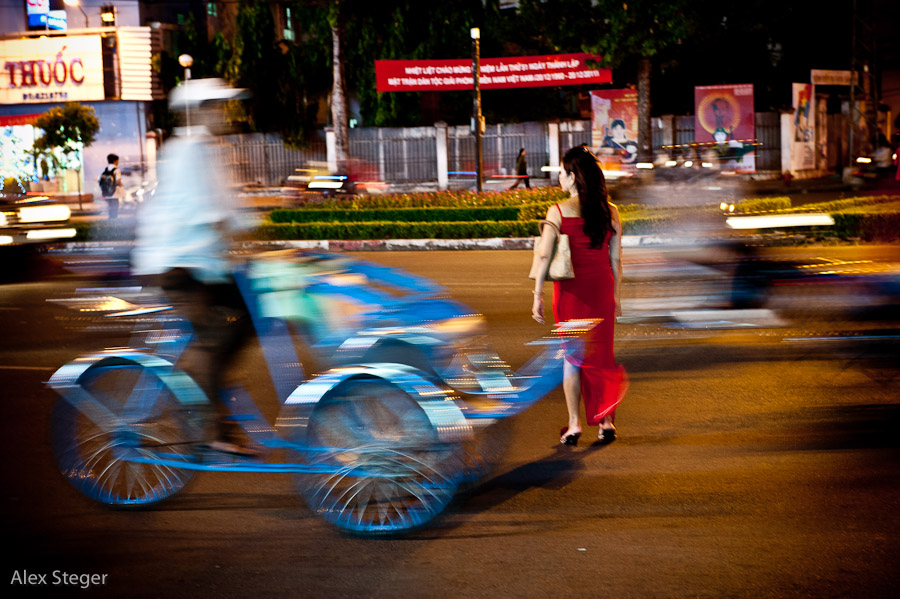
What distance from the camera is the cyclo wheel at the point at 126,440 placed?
4.84 m

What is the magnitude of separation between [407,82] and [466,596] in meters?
30.8

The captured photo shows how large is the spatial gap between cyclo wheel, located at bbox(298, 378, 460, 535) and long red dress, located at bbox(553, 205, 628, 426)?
4.89ft

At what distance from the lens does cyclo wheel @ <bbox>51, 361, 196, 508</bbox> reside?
4.84 m

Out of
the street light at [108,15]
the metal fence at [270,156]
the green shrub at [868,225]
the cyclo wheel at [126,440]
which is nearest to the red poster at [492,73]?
the metal fence at [270,156]

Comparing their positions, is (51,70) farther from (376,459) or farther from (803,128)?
(376,459)

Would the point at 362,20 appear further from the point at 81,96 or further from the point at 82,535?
the point at 82,535

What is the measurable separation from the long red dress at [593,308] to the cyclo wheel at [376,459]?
1.49 meters

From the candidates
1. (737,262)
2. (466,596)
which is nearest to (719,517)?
(466,596)

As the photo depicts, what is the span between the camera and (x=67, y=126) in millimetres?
34562

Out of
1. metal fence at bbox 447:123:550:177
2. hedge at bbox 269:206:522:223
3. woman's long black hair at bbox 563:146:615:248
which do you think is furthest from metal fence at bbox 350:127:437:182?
woman's long black hair at bbox 563:146:615:248

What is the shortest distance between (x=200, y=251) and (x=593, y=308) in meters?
2.34

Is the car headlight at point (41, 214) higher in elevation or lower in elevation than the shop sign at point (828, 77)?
lower

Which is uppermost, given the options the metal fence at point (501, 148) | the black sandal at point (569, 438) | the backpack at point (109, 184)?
the metal fence at point (501, 148)

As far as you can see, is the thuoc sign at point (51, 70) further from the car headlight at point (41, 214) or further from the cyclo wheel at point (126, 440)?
the cyclo wheel at point (126, 440)
